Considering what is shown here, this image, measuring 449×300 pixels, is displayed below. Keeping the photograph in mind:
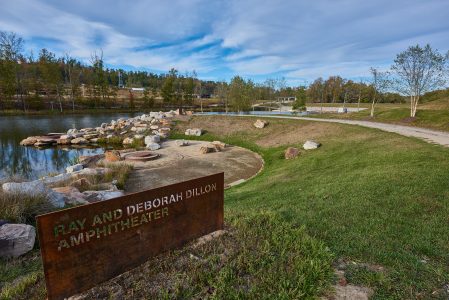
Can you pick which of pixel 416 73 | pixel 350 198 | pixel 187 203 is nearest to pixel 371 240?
pixel 350 198

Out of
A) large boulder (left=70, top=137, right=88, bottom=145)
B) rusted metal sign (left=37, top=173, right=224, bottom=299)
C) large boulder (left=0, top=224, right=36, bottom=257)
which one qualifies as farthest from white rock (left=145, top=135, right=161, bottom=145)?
rusted metal sign (left=37, top=173, right=224, bottom=299)

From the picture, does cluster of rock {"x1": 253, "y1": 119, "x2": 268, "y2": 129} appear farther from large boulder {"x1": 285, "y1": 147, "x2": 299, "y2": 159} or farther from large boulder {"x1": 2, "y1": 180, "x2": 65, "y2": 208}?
large boulder {"x1": 2, "y1": 180, "x2": 65, "y2": 208}

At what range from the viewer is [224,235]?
4133 millimetres

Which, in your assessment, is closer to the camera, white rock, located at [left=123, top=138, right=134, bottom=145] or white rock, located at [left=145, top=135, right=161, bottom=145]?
white rock, located at [left=145, top=135, right=161, bottom=145]

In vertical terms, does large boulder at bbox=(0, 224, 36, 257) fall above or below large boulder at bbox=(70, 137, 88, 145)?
above

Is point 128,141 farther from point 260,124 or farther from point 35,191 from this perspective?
point 35,191

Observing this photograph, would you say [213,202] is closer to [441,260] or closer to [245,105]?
[441,260]

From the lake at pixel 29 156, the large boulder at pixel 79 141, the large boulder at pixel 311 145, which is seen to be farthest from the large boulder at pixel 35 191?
the large boulder at pixel 79 141

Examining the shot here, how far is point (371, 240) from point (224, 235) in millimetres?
2327

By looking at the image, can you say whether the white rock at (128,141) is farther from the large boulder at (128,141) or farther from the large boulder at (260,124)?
the large boulder at (260,124)

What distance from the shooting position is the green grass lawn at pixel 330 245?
295cm

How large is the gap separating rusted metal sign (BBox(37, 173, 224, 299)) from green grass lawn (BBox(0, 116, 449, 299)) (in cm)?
26

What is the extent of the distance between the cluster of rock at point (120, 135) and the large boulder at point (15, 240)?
1497cm

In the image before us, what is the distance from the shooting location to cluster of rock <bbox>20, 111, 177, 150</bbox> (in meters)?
22.0
